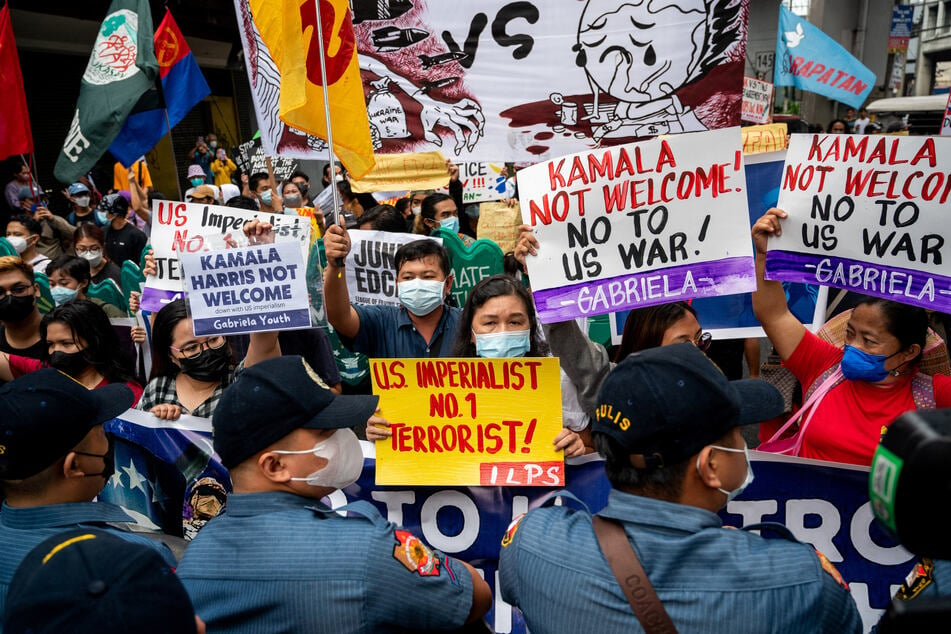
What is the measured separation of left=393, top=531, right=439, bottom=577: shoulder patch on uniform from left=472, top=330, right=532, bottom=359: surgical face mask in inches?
57.6

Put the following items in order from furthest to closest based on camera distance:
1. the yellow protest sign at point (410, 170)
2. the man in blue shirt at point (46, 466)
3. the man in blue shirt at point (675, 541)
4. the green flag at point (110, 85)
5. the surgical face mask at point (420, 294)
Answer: the yellow protest sign at point (410, 170)
the green flag at point (110, 85)
the surgical face mask at point (420, 294)
the man in blue shirt at point (46, 466)
the man in blue shirt at point (675, 541)

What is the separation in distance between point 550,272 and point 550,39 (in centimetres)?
148

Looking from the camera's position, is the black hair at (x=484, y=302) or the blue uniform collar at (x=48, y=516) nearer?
the blue uniform collar at (x=48, y=516)

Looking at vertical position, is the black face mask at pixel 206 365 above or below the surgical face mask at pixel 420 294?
below

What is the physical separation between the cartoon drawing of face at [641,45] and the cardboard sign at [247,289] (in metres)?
1.89

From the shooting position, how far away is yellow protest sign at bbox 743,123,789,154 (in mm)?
6340

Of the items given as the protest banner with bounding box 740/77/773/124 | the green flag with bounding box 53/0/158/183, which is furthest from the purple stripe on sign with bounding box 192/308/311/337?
the protest banner with bounding box 740/77/773/124

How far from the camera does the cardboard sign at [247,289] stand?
3318mm

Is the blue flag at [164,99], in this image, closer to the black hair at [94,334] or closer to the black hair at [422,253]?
the black hair at [94,334]

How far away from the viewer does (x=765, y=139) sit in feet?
21.0

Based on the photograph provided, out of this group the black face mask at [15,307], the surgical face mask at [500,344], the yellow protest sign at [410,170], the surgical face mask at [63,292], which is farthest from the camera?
the yellow protest sign at [410,170]

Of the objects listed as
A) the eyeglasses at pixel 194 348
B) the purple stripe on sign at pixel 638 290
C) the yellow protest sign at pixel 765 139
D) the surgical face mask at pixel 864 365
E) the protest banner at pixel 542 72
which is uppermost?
the protest banner at pixel 542 72

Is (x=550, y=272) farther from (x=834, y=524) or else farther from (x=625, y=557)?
(x=625, y=557)

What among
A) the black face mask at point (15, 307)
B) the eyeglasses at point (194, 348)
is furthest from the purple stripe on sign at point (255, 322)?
the black face mask at point (15, 307)
